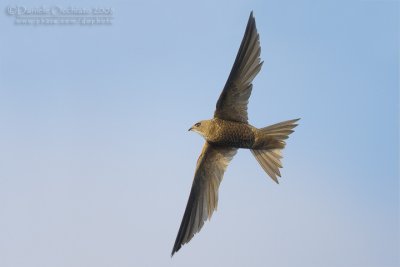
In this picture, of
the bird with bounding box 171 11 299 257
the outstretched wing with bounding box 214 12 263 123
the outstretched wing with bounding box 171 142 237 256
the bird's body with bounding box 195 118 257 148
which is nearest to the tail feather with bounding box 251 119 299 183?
the bird with bounding box 171 11 299 257

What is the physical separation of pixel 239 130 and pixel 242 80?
594 mm

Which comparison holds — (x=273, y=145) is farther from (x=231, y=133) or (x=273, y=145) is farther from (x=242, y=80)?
(x=242, y=80)

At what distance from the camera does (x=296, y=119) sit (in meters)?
6.22

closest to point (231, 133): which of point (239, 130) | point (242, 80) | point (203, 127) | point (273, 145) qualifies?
point (239, 130)

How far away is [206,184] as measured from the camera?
6969 millimetres

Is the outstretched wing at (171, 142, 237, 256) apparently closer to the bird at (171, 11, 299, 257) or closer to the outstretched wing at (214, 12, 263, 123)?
the bird at (171, 11, 299, 257)

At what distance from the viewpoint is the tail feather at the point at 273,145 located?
6.26 m

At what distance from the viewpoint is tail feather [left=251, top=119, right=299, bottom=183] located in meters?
6.26

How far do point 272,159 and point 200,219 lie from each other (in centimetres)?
121

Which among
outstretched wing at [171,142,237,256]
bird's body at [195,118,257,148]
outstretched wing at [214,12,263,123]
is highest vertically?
outstretched wing at [214,12,263,123]

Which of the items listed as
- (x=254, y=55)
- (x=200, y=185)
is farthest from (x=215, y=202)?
(x=254, y=55)

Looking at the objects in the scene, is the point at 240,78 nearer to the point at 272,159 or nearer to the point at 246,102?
the point at 246,102

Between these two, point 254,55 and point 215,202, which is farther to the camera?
point 215,202

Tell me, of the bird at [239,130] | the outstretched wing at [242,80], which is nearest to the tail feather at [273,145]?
the bird at [239,130]
